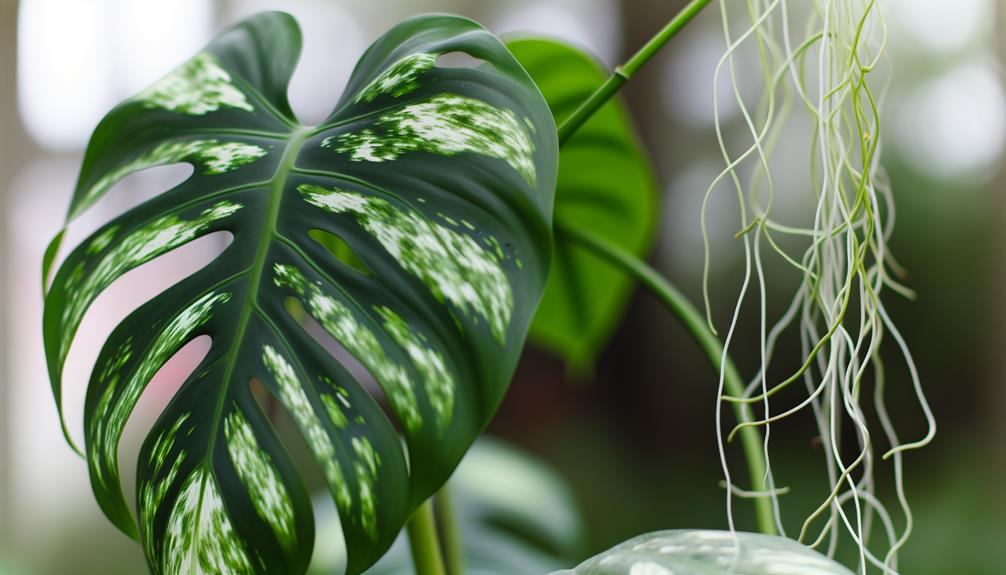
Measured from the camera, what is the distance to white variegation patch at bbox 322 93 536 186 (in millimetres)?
329

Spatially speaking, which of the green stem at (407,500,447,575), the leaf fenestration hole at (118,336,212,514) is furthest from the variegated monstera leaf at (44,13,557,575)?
the leaf fenestration hole at (118,336,212,514)

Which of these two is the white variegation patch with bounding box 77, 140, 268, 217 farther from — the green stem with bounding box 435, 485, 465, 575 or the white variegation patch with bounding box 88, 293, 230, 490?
the green stem with bounding box 435, 485, 465, 575

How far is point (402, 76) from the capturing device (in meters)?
0.37

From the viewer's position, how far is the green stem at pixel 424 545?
1.49 feet

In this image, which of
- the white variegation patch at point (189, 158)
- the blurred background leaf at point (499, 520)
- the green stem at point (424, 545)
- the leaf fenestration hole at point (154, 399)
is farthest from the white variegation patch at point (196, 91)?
the leaf fenestration hole at point (154, 399)

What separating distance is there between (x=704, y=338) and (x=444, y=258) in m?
0.20

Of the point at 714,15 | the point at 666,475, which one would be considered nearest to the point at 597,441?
the point at 666,475

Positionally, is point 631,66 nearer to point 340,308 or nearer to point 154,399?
point 340,308

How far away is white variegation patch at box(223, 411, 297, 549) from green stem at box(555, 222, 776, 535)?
22cm

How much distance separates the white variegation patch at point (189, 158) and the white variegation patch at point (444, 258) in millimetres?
89

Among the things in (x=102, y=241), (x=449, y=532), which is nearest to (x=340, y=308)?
(x=102, y=241)

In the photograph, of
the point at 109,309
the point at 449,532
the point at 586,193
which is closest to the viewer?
the point at 449,532

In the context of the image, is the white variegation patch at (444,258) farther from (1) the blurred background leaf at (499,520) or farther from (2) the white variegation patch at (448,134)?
(1) the blurred background leaf at (499,520)

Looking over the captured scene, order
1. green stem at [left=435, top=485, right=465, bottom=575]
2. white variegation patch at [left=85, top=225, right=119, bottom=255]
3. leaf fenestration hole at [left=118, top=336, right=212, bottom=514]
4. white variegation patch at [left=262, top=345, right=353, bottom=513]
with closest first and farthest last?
white variegation patch at [left=262, top=345, right=353, bottom=513], white variegation patch at [left=85, top=225, right=119, bottom=255], green stem at [left=435, top=485, right=465, bottom=575], leaf fenestration hole at [left=118, top=336, right=212, bottom=514]
